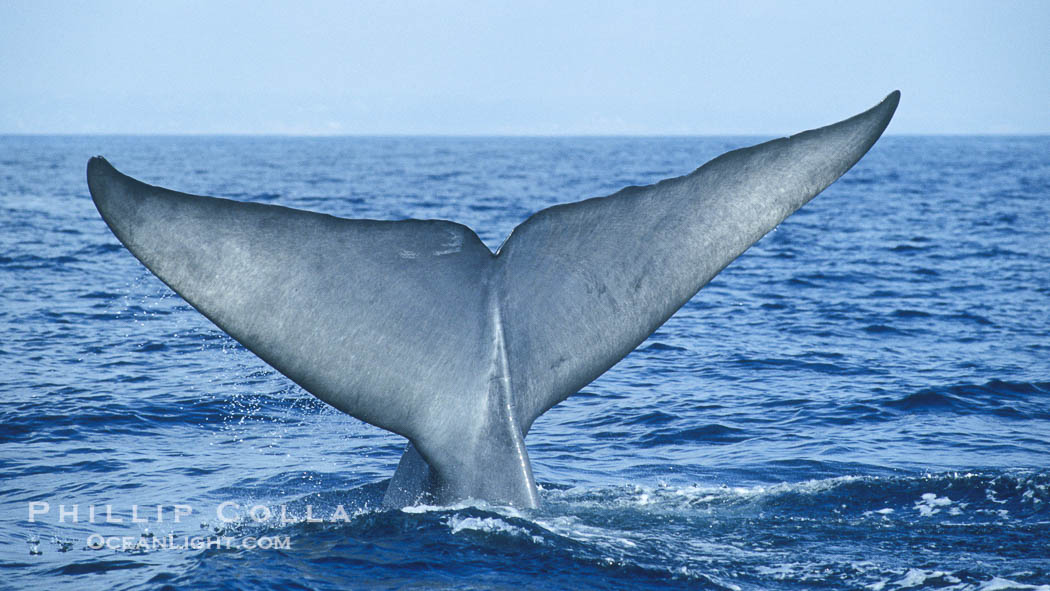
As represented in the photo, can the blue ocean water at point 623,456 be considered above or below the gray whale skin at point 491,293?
below

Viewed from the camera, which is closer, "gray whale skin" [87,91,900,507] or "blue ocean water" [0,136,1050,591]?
"gray whale skin" [87,91,900,507]

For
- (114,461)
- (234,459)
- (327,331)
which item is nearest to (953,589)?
(327,331)

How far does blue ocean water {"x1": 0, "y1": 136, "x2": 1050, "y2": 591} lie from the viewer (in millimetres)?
5648

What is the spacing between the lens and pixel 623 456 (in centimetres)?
878

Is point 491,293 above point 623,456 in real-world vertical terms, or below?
above

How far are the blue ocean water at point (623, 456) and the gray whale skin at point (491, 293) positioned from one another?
26.2 inches

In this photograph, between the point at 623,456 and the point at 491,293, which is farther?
the point at 623,456

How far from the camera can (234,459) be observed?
866cm

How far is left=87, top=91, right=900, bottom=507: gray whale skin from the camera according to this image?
4562 millimetres

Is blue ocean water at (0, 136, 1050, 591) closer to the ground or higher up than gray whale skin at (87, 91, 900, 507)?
closer to the ground

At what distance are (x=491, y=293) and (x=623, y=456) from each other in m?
4.16

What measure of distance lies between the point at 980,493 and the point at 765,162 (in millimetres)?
3351

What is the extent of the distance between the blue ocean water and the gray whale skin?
0.66 m

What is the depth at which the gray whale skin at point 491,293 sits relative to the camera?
180 inches
